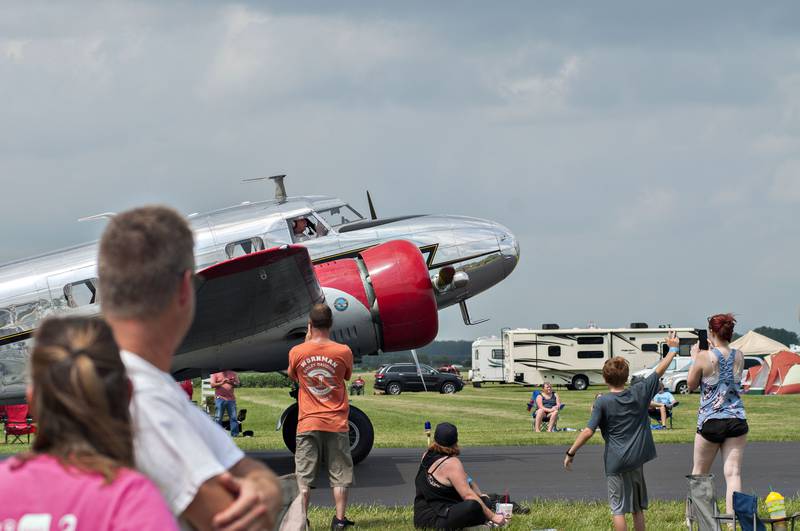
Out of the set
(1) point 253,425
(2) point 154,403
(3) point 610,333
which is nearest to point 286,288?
(2) point 154,403

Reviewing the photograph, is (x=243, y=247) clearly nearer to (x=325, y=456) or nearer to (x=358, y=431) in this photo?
(x=358, y=431)

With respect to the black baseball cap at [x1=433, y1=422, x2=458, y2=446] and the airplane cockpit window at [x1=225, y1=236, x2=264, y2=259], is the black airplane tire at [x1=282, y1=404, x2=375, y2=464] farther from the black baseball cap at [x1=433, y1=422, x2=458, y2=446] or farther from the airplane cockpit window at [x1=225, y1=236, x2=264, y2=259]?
the black baseball cap at [x1=433, y1=422, x2=458, y2=446]

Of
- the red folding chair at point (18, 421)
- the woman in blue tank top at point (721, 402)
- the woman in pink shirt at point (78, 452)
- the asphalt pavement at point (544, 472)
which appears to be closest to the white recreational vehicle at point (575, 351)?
the red folding chair at point (18, 421)

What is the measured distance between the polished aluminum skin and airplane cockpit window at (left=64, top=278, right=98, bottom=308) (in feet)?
0.04

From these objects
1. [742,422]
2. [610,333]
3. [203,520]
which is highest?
[203,520]

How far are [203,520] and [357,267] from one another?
1058 cm

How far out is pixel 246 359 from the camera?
1284cm

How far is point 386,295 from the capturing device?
12.4 meters

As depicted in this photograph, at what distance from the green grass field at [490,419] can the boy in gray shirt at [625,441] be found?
9960mm

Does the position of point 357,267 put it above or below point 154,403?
below

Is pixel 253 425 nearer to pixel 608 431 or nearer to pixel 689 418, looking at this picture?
pixel 689 418

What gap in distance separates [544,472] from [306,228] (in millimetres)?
4506

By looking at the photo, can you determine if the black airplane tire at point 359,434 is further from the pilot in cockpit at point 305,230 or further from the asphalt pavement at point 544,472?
the pilot in cockpit at point 305,230

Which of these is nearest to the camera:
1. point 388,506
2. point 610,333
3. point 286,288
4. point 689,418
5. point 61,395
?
point 61,395
